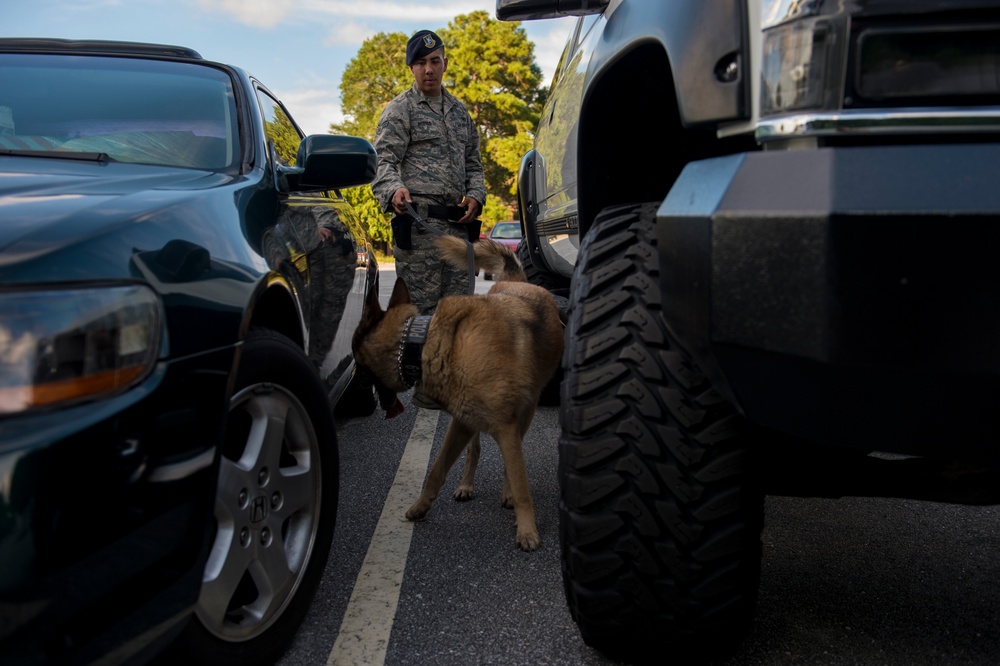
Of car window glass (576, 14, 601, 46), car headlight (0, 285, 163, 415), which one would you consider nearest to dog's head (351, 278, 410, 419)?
car window glass (576, 14, 601, 46)

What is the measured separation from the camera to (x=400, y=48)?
46.9 metres

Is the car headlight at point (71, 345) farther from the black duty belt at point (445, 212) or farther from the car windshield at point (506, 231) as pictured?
the car windshield at point (506, 231)

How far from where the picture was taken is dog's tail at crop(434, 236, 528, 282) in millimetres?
4129

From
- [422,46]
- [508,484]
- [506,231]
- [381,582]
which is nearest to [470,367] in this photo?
[508,484]

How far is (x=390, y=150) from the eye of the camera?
513cm

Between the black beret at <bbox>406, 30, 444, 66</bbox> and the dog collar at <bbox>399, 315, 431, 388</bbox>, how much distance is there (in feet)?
8.41

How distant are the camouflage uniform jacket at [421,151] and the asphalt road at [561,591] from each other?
2230 mm

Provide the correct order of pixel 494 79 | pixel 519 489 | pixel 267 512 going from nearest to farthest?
pixel 267 512 → pixel 519 489 → pixel 494 79

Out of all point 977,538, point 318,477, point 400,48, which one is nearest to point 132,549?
point 318,477

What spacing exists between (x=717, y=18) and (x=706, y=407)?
767mm

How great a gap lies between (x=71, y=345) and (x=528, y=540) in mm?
1984

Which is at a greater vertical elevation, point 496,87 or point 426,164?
point 496,87

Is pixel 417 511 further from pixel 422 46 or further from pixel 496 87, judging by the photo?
pixel 496 87

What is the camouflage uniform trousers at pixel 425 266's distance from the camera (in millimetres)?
5195
